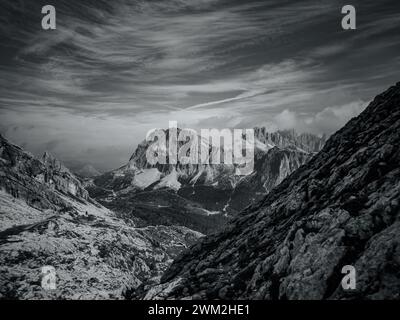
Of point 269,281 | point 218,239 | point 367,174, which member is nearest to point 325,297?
point 269,281

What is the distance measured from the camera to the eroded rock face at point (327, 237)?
6969cm

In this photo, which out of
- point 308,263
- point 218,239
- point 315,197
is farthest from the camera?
point 218,239

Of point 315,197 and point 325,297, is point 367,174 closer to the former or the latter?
point 315,197

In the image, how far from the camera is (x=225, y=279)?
98.0m

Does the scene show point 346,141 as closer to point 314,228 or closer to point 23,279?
point 314,228

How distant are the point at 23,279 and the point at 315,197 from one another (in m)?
134

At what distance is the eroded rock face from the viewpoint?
69.7 metres

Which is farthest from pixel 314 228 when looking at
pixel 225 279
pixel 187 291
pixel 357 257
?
pixel 187 291

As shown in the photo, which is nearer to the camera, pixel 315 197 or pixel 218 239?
pixel 315 197

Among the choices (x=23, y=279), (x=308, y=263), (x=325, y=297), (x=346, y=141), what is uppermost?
(x=346, y=141)

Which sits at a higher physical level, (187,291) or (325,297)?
(325,297)

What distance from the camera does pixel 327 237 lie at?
270 feet
